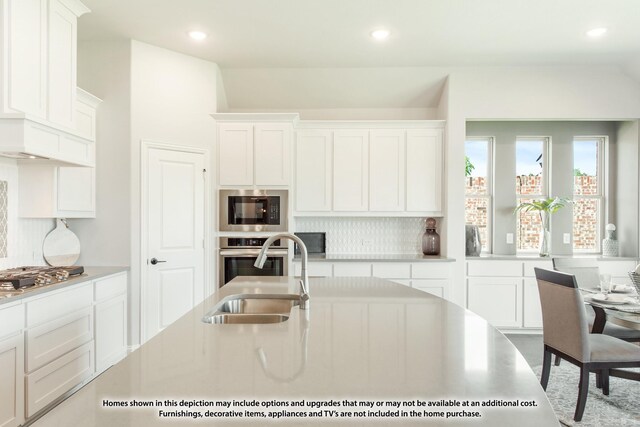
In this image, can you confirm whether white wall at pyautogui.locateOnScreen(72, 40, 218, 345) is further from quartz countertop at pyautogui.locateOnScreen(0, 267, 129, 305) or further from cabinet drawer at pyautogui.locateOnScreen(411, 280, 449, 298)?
cabinet drawer at pyautogui.locateOnScreen(411, 280, 449, 298)

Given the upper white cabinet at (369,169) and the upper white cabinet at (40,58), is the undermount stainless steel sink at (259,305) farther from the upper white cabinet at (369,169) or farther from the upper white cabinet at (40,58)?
the upper white cabinet at (369,169)

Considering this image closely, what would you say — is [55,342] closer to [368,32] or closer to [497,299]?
[368,32]

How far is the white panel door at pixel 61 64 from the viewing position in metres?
2.83

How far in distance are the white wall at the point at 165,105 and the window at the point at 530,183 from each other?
366 cm

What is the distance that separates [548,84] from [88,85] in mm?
4684

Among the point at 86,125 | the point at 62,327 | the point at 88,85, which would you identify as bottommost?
the point at 62,327

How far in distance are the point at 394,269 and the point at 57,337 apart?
3.05 meters

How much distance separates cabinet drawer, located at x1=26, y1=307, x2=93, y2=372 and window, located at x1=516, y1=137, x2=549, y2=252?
4659 millimetres

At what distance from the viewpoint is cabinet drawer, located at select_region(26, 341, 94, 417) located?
248 centimetres

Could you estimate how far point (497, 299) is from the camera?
459cm

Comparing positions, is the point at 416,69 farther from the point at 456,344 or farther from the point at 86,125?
the point at 456,344

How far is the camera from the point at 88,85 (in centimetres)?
385

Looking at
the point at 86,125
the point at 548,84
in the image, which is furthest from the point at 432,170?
the point at 86,125

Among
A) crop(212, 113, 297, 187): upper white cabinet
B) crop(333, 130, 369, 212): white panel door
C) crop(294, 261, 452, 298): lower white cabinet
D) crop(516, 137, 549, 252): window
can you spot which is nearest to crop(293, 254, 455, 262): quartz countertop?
crop(294, 261, 452, 298): lower white cabinet
